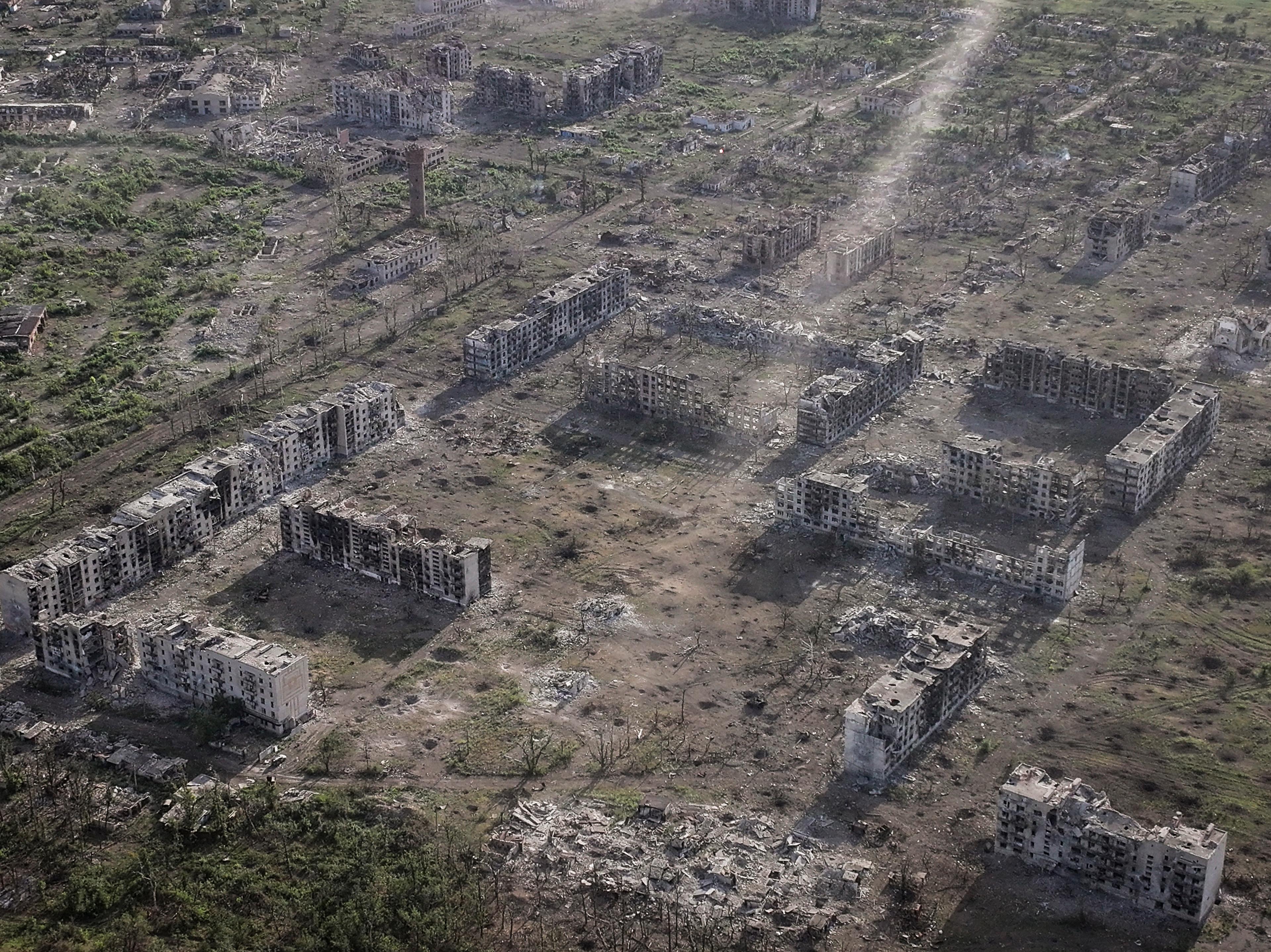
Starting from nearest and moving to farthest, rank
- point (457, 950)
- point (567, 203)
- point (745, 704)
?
1. point (457, 950)
2. point (745, 704)
3. point (567, 203)

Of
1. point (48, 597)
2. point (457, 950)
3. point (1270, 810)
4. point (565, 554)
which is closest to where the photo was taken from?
point (457, 950)

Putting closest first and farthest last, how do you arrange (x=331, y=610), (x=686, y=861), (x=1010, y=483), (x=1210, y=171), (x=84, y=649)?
(x=686, y=861) → (x=84, y=649) → (x=331, y=610) → (x=1010, y=483) → (x=1210, y=171)

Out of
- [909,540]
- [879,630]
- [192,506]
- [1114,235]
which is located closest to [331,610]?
[192,506]

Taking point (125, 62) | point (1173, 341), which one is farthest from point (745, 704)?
point (125, 62)

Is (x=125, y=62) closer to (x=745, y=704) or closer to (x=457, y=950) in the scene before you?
(x=745, y=704)

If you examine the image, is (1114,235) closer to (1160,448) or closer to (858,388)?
(858,388)

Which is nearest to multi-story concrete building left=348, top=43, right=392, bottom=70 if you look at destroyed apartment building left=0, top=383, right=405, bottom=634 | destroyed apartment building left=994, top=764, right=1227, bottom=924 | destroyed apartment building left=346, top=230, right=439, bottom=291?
destroyed apartment building left=346, top=230, right=439, bottom=291
